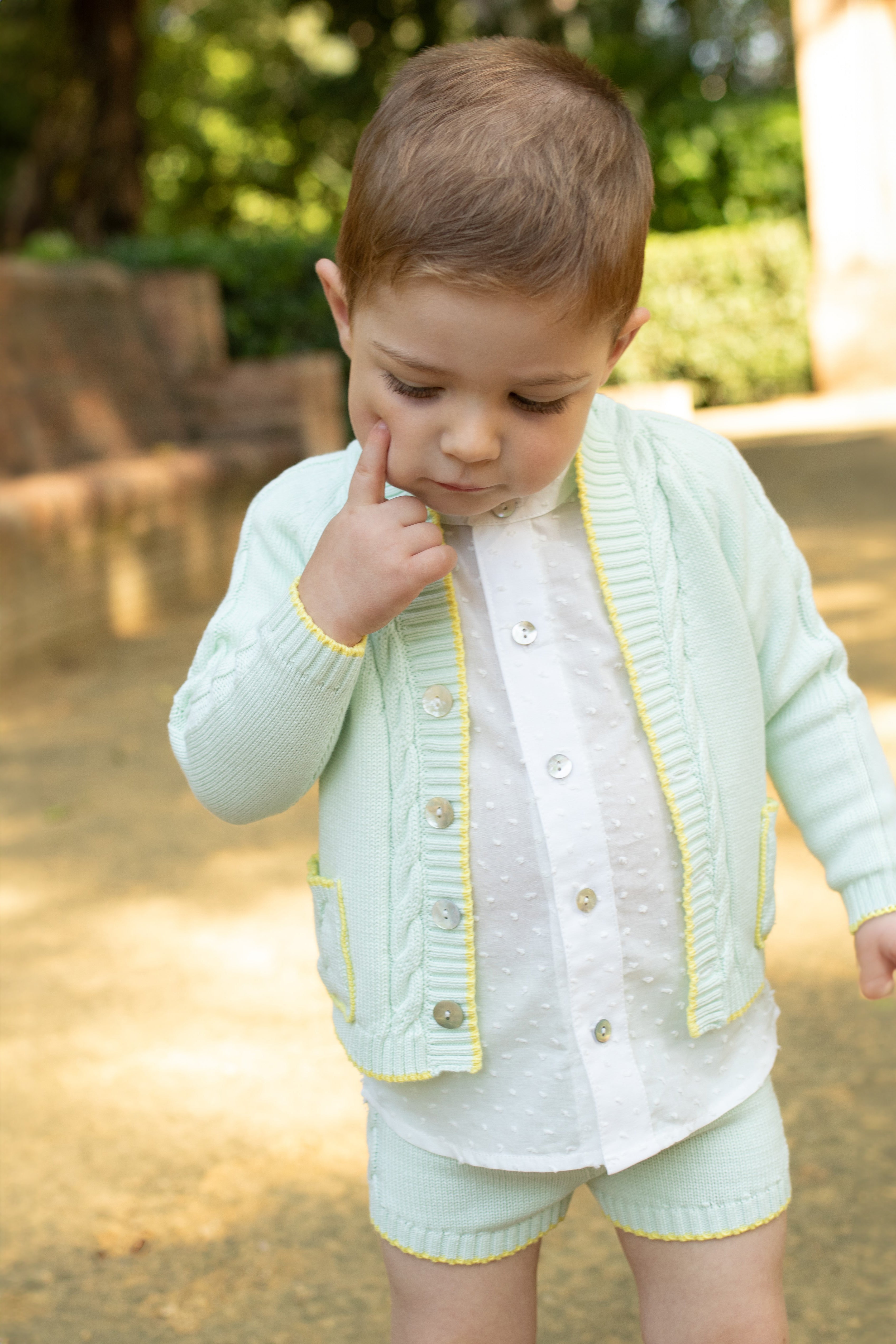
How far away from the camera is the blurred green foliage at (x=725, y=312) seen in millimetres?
11914

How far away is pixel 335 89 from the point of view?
59.0ft

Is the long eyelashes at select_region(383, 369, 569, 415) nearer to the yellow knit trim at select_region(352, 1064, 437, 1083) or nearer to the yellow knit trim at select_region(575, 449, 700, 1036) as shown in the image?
the yellow knit trim at select_region(575, 449, 700, 1036)

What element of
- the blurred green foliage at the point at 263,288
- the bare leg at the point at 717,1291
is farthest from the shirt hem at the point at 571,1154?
the blurred green foliage at the point at 263,288

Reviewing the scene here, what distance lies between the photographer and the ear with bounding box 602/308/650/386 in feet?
4.26

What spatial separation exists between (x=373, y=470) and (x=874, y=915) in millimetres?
675

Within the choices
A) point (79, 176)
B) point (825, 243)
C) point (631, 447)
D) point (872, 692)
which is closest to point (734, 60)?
point (825, 243)

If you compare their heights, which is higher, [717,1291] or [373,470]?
[373,470]

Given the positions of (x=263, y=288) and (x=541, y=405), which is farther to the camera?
(x=263, y=288)

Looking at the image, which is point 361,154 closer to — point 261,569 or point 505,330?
point 505,330

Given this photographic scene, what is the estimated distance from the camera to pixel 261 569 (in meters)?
1.44

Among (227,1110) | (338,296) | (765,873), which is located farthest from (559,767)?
(227,1110)

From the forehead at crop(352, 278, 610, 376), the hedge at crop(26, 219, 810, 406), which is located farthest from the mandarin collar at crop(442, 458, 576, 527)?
the hedge at crop(26, 219, 810, 406)

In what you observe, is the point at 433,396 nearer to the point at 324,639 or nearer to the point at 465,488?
the point at 465,488

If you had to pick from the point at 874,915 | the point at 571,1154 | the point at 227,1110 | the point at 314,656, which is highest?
the point at 314,656
